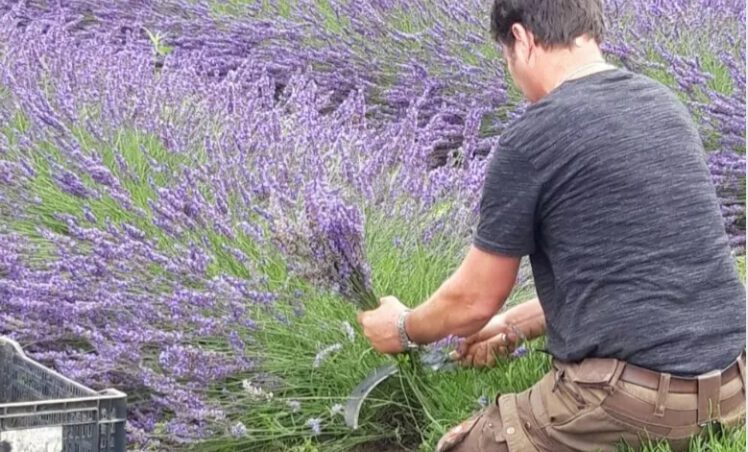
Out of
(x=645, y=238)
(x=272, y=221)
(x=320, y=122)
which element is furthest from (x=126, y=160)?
(x=645, y=238)

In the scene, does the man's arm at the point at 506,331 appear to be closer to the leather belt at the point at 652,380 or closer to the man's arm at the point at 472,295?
the man's arm at the point at 472,295

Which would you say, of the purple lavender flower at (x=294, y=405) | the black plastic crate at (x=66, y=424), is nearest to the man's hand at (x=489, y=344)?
the purple lavender flower at (x=294, y=405)

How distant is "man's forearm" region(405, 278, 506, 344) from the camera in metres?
2.55

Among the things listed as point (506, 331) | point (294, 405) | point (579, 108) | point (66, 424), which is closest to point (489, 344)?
point (506, 331)

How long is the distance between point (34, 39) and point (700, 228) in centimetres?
327

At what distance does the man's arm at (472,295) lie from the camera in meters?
2.51

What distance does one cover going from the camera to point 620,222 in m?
2.43

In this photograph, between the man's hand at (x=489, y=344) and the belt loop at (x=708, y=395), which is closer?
the belt loop at (x=708, y=395)

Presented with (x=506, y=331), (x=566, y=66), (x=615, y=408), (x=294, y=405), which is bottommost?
(x=615, y=408)

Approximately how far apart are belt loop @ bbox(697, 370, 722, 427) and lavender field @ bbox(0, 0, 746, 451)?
6 centimetres

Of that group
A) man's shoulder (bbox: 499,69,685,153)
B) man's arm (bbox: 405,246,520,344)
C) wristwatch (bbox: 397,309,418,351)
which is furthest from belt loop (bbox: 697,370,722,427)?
wristwatch (bbox: 397,309,418,351)

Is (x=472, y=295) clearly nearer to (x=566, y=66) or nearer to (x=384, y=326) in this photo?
(x=384, y=326)

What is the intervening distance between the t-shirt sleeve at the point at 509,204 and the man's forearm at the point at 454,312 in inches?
4.6

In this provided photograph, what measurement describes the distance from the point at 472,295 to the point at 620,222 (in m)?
0.33
